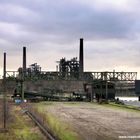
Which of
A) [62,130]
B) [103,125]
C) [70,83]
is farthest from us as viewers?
[70,83]

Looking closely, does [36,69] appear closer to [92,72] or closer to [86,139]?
[92,72]

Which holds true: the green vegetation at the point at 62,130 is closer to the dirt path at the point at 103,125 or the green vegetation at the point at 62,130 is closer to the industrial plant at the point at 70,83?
the dirt path at the point at 103,125

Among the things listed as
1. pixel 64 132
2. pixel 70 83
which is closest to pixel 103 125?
pixel 64 132

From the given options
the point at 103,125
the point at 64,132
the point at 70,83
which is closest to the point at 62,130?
the point at 64,132

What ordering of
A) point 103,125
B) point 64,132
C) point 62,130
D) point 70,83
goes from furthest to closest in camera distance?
point 70,83, point 103,125, point 62,130, point 64,132

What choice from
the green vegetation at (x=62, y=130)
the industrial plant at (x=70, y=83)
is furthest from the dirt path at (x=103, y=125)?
the industrial plant at (x=70, y=83)

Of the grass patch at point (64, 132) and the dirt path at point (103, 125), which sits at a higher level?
the grass patch at point (64, 132)

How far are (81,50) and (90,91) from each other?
→ 41.8m

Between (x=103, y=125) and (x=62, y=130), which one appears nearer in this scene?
(x=62, y=130)

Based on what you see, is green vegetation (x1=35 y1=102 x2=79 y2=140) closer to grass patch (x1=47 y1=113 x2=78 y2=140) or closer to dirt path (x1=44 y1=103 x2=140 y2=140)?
grass patch (x1=47 y1=113 x2=78 y2=140)


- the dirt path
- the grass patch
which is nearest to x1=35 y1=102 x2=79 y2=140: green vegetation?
the grass patch

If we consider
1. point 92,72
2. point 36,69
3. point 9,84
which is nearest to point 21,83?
point 9,84

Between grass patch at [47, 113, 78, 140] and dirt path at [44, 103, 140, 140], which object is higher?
grass patch at [47, 113, 78, 140]

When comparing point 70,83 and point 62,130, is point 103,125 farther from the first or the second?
point 70,83
